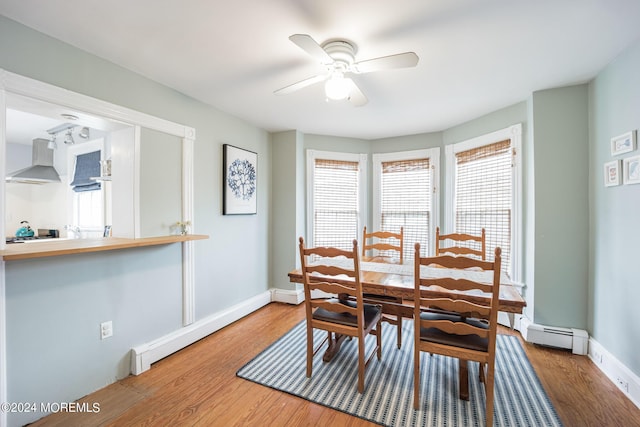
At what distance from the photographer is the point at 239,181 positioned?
3307mm

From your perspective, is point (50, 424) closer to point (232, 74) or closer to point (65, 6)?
point (65, 6)

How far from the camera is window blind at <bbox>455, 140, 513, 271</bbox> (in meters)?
3.04

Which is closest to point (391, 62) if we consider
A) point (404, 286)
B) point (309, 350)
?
point (404, 286)

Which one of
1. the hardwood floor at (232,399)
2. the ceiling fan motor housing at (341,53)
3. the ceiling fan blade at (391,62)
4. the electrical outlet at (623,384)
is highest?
the ceiling fan motor housing at (341,53)

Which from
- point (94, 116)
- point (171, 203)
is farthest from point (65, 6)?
point (171, 203)

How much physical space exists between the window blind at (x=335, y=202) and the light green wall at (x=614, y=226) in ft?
8.67

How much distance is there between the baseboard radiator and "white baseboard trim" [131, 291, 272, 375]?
3058mm

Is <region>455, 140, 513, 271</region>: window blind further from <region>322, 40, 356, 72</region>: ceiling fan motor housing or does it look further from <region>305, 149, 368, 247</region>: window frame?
<region>322, 40, 356, 72</region>: ceiling fan motor housing

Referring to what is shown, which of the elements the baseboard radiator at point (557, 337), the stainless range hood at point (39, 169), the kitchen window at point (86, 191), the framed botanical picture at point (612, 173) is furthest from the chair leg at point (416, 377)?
the stainless range hood at point (39, 169)

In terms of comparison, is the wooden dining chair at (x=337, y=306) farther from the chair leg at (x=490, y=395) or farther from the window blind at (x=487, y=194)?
the window blind at (x=487, y=194)

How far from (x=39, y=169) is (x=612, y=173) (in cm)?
664

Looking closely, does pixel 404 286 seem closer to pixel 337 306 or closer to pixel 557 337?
pixel 337 306

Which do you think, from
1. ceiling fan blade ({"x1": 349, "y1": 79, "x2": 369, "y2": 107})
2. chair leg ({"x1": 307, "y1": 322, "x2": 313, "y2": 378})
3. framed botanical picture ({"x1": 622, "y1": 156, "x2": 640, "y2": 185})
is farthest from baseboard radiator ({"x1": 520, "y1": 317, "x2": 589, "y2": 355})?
ceiling fan blade ({"x1": 349, "y1": 79, "x2": 369, "y2": 107})

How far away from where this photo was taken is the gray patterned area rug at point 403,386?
1700mm
